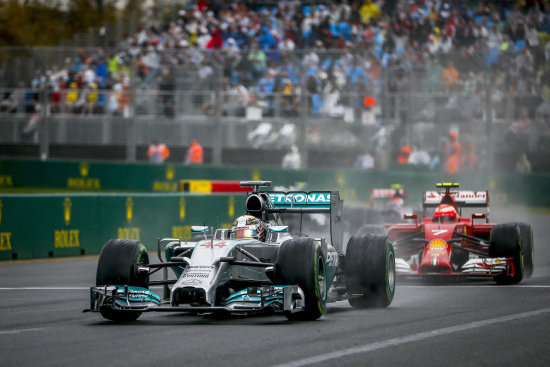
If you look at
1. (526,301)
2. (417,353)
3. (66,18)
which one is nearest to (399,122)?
(526,301)

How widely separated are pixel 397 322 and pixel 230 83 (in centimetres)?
1923

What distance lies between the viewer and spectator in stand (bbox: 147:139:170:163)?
1224 inches

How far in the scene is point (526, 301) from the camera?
40.7 ft

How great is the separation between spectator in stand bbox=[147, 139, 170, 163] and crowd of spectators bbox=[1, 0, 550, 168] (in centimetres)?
119

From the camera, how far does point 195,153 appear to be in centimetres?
3062

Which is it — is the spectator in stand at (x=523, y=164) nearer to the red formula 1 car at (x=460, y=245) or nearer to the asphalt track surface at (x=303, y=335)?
the red formula 1 car at (x=460, y=245)

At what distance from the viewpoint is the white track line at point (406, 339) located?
8.03 metres

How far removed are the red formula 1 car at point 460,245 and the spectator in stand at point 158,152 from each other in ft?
50.1

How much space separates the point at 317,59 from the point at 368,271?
57.8ft

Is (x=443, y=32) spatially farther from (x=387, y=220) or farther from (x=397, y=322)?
(x=397, y=322)

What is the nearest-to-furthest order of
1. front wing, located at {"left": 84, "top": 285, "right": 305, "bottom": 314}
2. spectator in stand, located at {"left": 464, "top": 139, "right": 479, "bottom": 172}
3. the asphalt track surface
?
the asphalt track surface, front wing, located at {"left": 84, "top": 285, "right": 305, "bottom": 314}, spectator in stand, located at {"left": 464, "top": 139, "right": 479, "bottom": 172}

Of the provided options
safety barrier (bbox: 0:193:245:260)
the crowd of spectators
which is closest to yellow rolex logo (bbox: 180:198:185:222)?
safety barrier (bbox: 0:193:245:260)

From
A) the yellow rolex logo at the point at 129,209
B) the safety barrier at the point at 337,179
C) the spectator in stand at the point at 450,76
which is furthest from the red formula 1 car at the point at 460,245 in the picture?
the safety barrier at the point at 337,179

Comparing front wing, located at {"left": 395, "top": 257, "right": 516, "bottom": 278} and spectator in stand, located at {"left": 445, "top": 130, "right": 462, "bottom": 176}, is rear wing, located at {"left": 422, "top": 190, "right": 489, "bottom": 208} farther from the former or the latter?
spectator in stand, located at {"left": 445, "top": 130, "right": 462, "bottom": 176}
